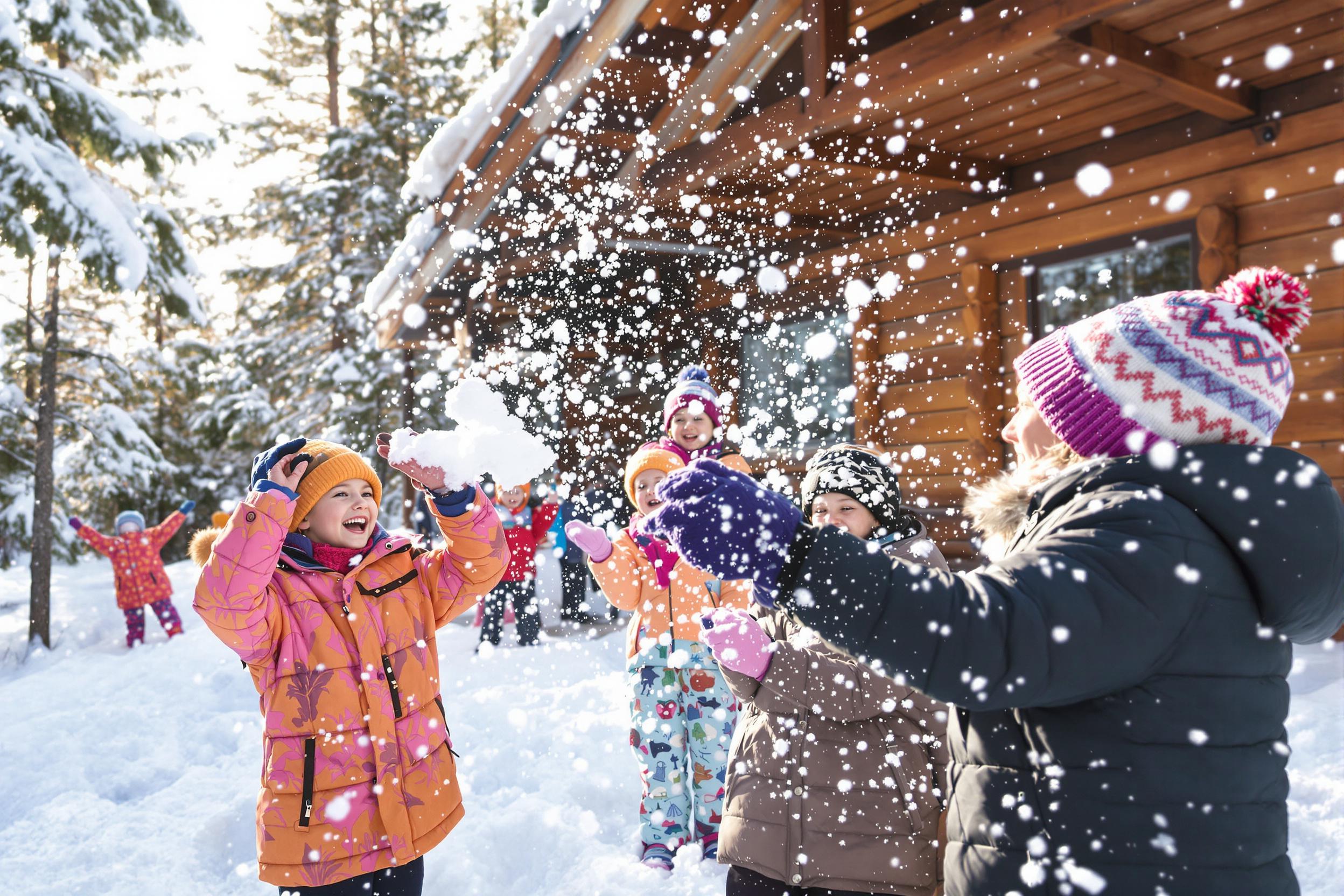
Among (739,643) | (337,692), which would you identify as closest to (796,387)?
(739,643)

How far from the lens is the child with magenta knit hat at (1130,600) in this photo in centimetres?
113

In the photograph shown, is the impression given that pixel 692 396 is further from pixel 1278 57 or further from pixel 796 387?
pixel 796 387

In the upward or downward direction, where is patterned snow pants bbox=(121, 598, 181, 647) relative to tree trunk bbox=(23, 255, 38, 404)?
downward

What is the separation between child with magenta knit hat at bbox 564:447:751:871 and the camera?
3.82m

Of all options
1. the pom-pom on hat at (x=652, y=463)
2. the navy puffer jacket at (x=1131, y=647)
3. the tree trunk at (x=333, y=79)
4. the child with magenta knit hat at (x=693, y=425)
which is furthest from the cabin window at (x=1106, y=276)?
the tree trunk at (x=333, y=79)

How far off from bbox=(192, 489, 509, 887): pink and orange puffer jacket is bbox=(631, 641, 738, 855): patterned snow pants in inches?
49.5

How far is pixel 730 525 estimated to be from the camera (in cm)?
118

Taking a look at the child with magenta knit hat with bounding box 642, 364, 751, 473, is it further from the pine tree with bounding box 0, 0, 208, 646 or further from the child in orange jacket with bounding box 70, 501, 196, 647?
the pine tree with bounding box 0, 0, 208, 646

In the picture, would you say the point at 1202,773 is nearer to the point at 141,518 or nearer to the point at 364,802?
the point at 364,802

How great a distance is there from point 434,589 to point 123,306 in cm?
2812

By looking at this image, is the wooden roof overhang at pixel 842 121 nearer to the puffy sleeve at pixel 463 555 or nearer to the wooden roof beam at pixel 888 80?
the wooden roof beam at pixel 888 80

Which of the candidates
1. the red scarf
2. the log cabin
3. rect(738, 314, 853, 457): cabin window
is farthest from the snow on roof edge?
the red scarf

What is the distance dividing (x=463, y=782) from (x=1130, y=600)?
4.32m

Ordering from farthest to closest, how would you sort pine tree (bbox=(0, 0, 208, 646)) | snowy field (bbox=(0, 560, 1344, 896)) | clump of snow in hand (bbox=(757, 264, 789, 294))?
pine tree (bbox=(0, 0, 208, 646)), clump of snow in hand (bbox=(757, 264, 789, 294)), snowy field (bbox=(0, 560, 1344, 896))
